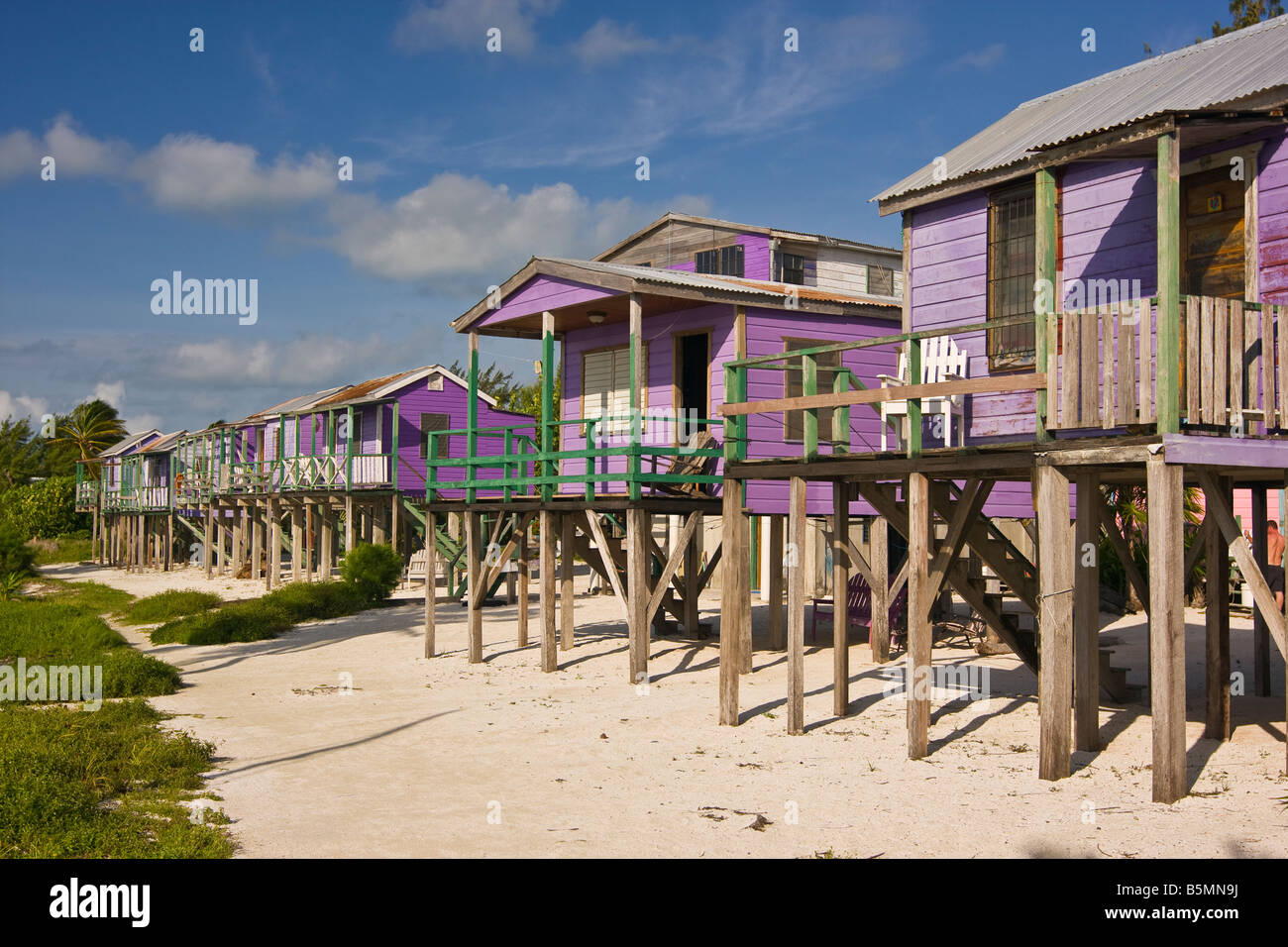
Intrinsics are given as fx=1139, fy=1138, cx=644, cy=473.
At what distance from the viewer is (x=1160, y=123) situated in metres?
9.26

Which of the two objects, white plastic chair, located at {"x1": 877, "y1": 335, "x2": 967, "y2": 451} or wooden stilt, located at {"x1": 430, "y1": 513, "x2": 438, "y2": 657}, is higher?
white plastic chair, located at {"x1": 877, "y1": 335, "x2": 967, "y2": 451}

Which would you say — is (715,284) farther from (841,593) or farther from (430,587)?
(430,587)

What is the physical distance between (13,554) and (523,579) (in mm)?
29671

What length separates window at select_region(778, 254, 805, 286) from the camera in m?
29.9

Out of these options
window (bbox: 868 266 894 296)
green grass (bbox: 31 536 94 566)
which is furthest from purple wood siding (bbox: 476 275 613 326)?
green grass (bbox: 31 536 94 566)

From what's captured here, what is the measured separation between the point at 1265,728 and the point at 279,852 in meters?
9.90

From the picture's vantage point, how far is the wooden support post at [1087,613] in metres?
10.6

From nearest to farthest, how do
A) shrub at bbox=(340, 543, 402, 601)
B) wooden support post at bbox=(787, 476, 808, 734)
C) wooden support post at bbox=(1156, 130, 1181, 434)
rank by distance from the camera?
wooden support post at bbox=(1156, 130, 1181, 434) → wooden support post at bbox=(787, 476, 808, 734) → shrub at bbox=(340, 543, 402, 601)

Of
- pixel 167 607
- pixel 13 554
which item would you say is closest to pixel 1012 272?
pixel 167 607

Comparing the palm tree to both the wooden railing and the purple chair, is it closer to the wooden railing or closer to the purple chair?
the purple chair

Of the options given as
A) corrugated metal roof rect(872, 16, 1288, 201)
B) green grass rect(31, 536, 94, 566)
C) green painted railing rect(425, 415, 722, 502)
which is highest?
corrugated metal roof rect(872, 16, 1288, 201)

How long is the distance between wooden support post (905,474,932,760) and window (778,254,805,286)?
19.5 meters

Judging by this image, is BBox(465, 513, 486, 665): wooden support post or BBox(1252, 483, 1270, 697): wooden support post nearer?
BBox(1252, 483, 1270, 697): wooden support post
